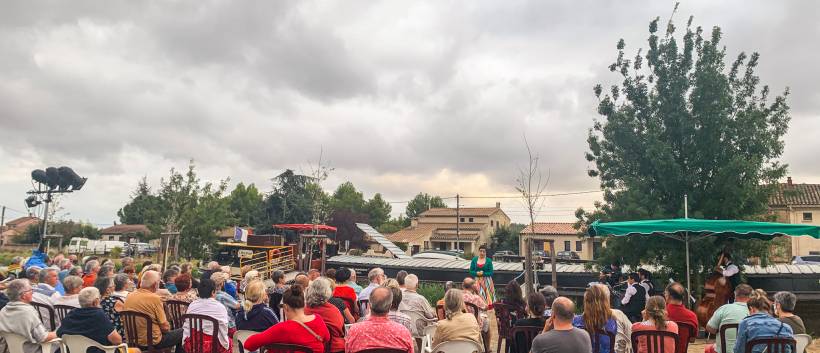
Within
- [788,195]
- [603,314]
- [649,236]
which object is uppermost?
[788,195]

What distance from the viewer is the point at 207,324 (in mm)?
5438

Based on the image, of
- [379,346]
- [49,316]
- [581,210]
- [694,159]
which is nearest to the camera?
[379,346]

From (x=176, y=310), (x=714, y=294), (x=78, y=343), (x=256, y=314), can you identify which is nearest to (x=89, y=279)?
(x=176, y=310)

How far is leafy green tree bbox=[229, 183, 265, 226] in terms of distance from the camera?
4922 cm

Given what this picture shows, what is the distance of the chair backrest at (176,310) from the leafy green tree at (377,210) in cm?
6144

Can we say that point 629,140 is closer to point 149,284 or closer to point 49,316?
point 149,284

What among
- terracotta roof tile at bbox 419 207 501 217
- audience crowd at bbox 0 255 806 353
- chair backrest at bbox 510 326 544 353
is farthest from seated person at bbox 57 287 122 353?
terracotta roof tile at bbox 419 207 501 217

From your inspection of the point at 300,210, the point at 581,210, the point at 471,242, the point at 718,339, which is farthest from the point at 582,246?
the point at 718,339

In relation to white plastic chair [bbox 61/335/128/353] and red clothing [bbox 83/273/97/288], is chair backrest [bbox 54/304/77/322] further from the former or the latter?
red clothing [bbox 83/273/97/288]

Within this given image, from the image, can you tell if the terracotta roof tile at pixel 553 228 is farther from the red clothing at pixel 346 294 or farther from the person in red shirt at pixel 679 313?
the person in red shirt at pixel 679 313

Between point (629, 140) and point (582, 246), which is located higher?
point (629, 140)

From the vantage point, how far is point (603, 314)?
4961mm

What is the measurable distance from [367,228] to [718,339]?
60.1ft

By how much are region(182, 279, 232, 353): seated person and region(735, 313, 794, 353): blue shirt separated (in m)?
4.83
